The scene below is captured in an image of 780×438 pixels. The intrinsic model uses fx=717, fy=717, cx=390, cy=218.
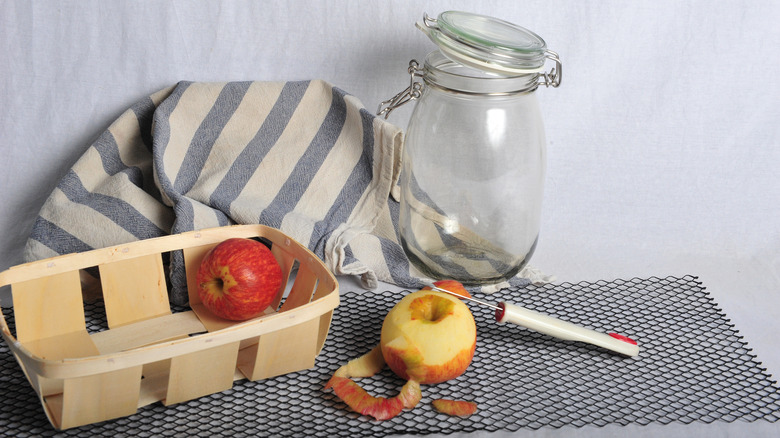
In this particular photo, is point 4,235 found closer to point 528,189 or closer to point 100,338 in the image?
point 100,338

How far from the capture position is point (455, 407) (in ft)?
2.29

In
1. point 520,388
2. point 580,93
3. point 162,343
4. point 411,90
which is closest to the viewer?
point 162,343

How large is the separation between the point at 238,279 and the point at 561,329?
0.35m

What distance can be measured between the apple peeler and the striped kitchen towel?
0.17 metres

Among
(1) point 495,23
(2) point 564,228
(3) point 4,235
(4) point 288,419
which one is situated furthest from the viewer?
(2) point 564,228

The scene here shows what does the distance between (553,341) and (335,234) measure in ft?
1.04

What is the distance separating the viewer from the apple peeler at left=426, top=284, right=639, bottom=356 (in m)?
0.76

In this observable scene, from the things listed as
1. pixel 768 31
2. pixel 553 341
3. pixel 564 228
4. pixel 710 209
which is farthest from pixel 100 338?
pixel 768 31

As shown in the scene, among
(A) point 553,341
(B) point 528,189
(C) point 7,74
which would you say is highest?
(C) point 7,74

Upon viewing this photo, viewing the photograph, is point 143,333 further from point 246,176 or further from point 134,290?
point 246,176

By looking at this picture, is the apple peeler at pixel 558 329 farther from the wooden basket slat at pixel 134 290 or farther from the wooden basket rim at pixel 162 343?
the wooden basket slat at pixel 134 290

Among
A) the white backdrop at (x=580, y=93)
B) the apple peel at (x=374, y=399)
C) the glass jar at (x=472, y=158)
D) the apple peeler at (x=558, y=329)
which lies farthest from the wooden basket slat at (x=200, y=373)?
the white backdrop at (x=580, y=93)

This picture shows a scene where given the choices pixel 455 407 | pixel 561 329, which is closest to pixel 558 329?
pixel 561 329

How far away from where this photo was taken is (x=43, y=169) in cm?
102
